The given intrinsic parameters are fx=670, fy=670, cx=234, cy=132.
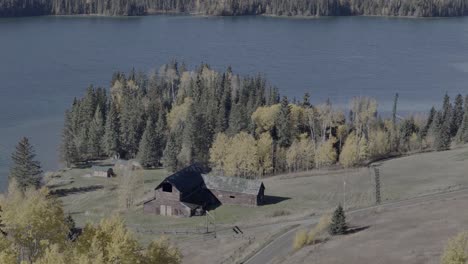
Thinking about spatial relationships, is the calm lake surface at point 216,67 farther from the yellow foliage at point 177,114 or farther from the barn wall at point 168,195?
the barn wall at point 168,195

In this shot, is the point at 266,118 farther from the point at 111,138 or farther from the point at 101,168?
the point at 101,168

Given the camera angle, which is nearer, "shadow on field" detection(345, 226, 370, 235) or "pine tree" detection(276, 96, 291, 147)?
"shadow on field" detection(345, 226, 370, 235)

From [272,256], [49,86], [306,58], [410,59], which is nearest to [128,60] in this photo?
[49,86]

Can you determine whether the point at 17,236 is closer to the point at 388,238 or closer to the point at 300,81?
the point at 388,238

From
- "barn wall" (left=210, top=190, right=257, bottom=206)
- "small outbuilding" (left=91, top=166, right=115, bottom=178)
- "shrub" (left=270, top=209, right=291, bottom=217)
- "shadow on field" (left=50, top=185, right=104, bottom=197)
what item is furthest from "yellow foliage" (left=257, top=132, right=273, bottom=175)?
"shrub" (left=270, top=209, right=291, bottom=217)

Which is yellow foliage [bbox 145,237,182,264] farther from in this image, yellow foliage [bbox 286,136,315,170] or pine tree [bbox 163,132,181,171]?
yellow foliage [bbox 286,136,315,170]

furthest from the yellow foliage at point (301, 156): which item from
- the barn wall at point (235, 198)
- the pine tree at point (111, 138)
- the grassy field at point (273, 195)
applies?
the pine tree at point (111, 138)
